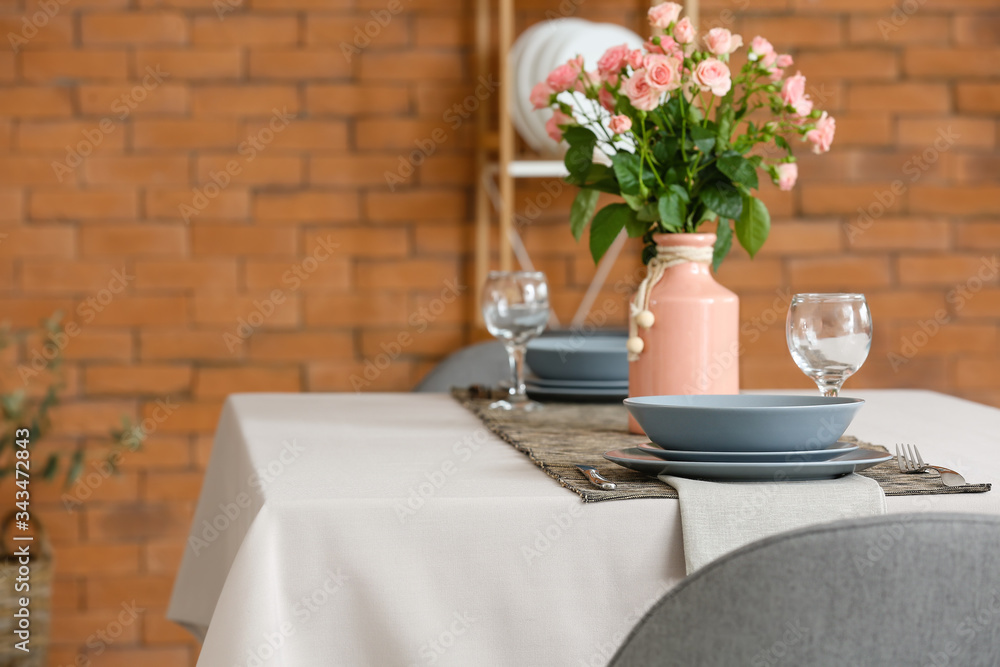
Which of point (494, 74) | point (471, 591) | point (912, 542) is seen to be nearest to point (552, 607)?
point (471, 591)

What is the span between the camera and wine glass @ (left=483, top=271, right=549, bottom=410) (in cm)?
127

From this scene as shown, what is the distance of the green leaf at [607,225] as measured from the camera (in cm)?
Result: 111

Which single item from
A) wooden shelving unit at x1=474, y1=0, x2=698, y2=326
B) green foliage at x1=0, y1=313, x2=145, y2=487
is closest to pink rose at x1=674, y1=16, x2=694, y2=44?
wooden shelving unit at x1=474, y1=0, x2=698, y2=326

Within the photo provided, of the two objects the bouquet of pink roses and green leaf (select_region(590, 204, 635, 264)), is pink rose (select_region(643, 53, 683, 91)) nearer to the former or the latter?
the bouquet of pink roses

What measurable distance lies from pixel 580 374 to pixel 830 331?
0.49m

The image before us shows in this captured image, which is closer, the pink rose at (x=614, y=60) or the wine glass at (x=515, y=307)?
the pink rose at (x=614, y=60)

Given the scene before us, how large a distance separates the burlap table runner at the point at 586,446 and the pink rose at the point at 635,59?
363 mm

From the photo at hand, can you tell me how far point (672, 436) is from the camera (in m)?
0.81

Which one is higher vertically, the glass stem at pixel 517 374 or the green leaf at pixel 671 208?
the green leaf at pixel 671 208

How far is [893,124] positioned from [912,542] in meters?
2.05

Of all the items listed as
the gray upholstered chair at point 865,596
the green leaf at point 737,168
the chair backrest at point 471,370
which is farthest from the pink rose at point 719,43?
the chair backrest at point 471,370

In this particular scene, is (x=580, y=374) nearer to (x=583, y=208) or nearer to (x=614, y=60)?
(x=583, y=208)

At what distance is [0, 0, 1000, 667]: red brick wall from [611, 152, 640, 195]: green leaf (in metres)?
1.20

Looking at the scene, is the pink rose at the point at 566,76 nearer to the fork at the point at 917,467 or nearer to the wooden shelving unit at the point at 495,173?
the fork at the point at 917,467
